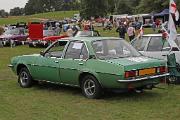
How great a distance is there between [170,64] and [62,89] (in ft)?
9.49

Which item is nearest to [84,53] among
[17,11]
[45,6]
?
[45,6]

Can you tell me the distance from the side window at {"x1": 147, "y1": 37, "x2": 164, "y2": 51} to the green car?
249 cm

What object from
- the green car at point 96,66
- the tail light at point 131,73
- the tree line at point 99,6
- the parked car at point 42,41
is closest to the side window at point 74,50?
the green car at point 96,66

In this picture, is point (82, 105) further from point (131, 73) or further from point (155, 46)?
point (155, 46)

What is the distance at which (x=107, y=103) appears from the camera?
966cm

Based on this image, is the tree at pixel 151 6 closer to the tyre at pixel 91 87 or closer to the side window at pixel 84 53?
the side window at pixel 84 53

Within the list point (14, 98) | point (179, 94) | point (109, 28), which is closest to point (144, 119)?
point (179, 94)

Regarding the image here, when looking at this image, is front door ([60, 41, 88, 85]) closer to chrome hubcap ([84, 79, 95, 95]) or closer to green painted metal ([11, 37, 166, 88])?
green painted metal ([11, 37, 166, 88])

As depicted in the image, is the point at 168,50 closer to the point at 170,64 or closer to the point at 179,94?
the point at 170,64

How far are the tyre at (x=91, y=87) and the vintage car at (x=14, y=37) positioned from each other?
2385 centimetres

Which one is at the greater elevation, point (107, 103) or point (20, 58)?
point (20, 58)

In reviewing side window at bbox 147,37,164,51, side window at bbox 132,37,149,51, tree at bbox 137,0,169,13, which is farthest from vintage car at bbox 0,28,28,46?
tree at bbox 137,0,169,13

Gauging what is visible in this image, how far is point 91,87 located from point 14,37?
24700mm

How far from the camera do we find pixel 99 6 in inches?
4542
